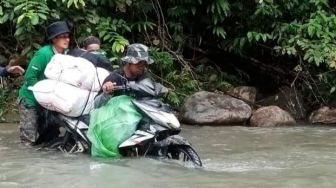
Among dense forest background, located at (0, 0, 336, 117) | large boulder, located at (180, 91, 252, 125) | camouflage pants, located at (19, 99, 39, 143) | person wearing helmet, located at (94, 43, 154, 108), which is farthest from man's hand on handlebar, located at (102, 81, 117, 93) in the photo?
large boulder, located at (180, 91, 252, 125)

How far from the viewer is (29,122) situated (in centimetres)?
637

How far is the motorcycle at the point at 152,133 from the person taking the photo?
5438 millimetres

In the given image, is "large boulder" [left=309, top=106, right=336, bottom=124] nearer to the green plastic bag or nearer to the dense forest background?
the dense forest background

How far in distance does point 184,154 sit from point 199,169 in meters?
0.25

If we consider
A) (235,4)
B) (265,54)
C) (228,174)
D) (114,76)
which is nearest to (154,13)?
(235,4)

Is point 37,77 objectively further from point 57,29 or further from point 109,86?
point 109,86

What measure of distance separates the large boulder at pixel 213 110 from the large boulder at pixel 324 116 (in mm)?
982

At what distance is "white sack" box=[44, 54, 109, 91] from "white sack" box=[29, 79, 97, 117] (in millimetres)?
51

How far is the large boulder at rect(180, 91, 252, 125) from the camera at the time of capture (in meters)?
8.51

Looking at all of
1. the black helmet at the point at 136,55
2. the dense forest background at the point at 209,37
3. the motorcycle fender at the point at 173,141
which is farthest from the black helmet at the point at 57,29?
the dense forest background at the point at 209,37

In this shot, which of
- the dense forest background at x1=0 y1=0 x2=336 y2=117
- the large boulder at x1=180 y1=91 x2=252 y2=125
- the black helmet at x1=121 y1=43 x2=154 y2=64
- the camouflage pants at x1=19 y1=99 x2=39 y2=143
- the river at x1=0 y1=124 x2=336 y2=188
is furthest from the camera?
the dense forest background at x1=0 y1=0 x2=336 y2=117

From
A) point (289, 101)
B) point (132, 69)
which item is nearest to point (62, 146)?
point (132, 69)

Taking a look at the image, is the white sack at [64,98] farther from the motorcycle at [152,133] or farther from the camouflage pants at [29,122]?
the camouflage pants at [29,122]

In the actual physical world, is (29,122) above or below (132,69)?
below
